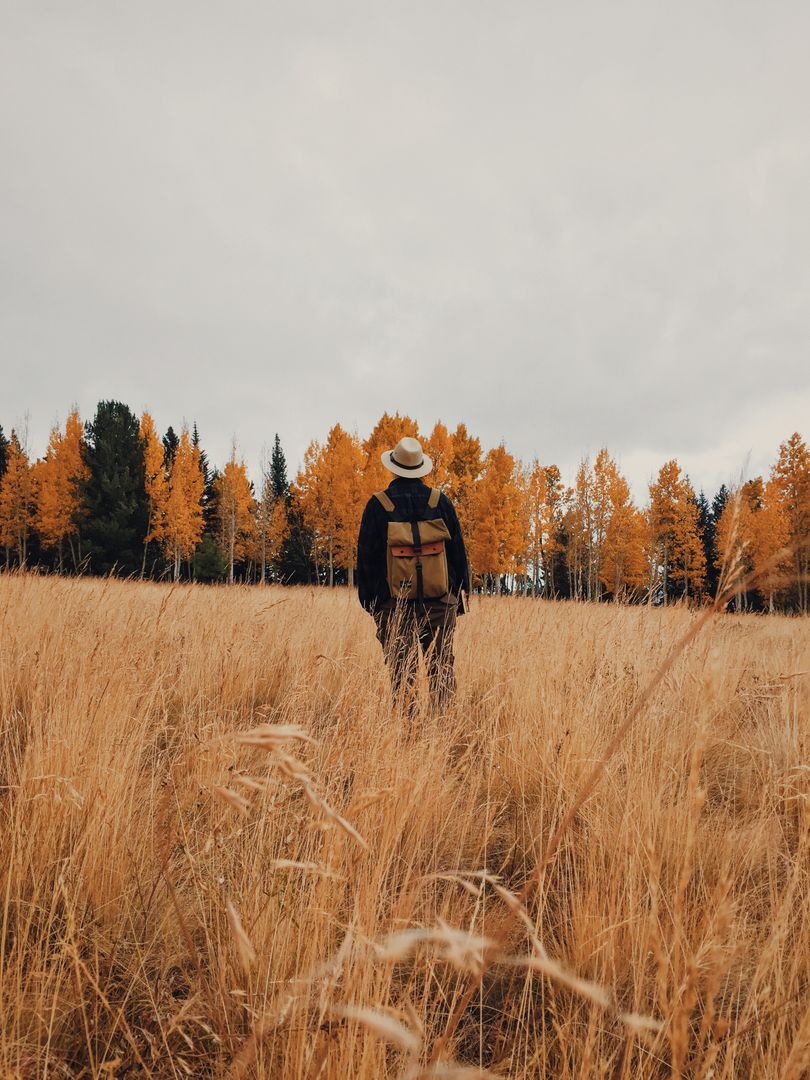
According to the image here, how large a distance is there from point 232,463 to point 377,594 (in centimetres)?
3216

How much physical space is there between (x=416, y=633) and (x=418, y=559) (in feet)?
1.79

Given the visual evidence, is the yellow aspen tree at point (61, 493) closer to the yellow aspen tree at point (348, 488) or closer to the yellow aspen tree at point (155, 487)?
the yellow aspen tree at point (155, 487)

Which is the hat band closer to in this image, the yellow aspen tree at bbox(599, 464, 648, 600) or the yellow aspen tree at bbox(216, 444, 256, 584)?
the yellow aspen tree at bbox(599, 464, 648, 600)

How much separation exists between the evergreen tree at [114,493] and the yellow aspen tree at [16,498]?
473cm

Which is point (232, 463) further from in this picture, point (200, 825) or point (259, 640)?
point (200, 825)

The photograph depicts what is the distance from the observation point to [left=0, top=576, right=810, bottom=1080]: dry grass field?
104 cm

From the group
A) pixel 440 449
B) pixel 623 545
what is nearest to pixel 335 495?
pixel 440 449

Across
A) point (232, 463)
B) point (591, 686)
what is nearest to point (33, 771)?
point (591, 686)

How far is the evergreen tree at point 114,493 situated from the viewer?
1096 inches

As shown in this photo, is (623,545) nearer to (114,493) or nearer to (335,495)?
(335,495)

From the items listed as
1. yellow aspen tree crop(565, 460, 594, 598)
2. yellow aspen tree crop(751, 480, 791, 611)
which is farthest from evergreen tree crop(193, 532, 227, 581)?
yellow aspen tree crop(751, 480, 791, 611)

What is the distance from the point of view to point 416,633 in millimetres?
3625

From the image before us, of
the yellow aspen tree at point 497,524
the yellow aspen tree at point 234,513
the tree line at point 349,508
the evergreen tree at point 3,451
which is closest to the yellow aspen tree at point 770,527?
the tree line at point 349,508

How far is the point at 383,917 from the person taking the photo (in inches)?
61.1
